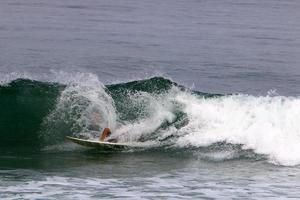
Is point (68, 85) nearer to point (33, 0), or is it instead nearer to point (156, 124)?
point (156, 124)

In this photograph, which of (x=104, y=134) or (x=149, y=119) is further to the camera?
(x=149, y=119)

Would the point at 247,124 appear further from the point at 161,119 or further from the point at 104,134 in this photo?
the point at 104,134

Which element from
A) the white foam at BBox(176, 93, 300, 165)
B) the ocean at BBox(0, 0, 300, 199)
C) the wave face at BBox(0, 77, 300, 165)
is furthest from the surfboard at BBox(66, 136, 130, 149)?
the white foam at BBox(176, 93, 300, 165)

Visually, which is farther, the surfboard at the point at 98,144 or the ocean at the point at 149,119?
the surfboard at the point at 98,144

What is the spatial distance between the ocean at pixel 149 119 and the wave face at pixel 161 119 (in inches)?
1.3

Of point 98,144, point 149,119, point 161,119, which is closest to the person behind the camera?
point 98,144

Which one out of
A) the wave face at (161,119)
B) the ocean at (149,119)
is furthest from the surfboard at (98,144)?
the wave face at (161,119)

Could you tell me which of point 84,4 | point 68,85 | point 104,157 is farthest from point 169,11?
point 104,157

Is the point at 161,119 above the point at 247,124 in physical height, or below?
above

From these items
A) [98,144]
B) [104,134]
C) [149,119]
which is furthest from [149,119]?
[98,144]

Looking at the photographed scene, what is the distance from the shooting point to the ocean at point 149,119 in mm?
17797

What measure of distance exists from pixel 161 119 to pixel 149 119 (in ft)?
1.16

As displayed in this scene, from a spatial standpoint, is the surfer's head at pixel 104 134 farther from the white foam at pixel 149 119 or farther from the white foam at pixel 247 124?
the white foam at pixel 247 124

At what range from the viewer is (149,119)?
22844 millimetres
